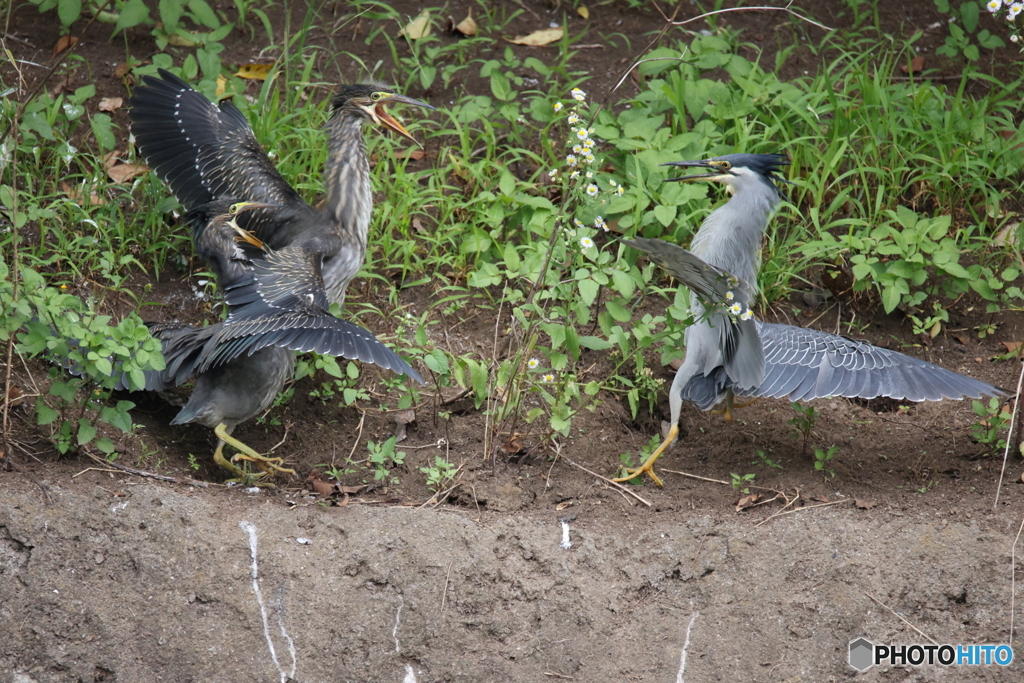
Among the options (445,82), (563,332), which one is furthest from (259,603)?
(445,82)

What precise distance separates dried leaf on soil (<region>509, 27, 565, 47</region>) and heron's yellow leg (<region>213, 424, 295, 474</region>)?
3308mm

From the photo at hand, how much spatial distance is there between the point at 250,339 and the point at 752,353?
1956 millimetres

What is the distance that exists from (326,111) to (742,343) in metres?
2.78

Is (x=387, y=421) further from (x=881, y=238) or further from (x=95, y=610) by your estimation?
(x=881, y=238)

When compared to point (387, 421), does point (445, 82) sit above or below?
above

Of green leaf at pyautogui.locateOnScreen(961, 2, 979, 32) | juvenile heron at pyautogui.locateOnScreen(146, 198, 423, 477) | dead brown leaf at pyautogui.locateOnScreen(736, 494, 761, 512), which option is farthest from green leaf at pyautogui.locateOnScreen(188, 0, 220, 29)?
green leaf at pyautogui.locateOnScreen(961, 2, 979, 32)

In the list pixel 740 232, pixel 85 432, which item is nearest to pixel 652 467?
pixel 740 232

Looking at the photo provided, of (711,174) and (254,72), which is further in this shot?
(254,72)

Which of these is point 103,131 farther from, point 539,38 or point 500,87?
point 539,38

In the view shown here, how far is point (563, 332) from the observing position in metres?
3.94

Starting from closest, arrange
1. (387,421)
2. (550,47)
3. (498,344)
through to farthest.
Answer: (387,421) → (498,344) → (550,47)

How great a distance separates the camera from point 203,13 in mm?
5375

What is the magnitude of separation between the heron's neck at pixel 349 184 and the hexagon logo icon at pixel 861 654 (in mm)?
2693

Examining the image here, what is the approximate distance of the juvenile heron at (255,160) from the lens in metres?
4.64
